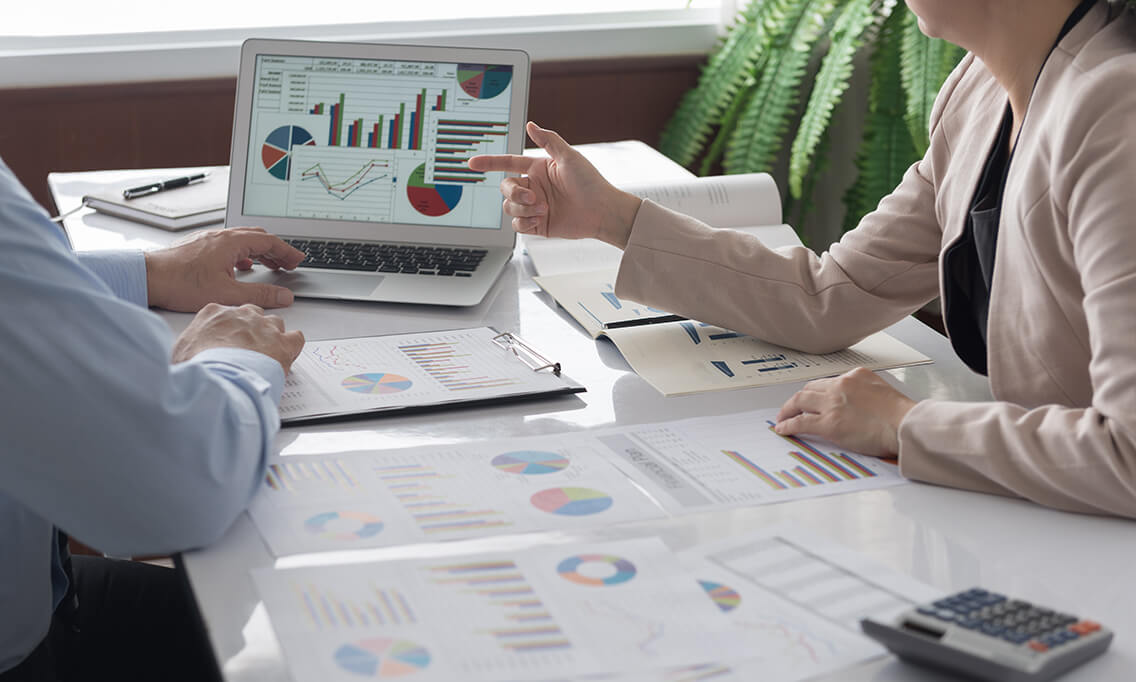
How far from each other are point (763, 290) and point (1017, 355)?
12.9 inches

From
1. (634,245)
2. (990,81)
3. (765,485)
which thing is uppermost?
(990,81)

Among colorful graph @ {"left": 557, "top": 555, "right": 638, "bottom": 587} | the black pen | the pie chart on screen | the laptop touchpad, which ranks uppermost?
the pie chart on screen

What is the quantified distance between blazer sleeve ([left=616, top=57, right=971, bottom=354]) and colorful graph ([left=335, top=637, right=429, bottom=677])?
2.31 feet

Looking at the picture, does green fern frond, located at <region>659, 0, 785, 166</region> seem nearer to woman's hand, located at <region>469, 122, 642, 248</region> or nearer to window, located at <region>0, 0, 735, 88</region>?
window, located at <region>0, 0, 735, 88</region>

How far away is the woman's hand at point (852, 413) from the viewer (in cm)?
101

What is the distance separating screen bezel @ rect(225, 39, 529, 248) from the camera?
1546 millimetres

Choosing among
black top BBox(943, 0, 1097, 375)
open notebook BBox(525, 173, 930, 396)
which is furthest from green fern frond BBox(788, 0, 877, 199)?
black top BBox(943, 0, 1097, 375)

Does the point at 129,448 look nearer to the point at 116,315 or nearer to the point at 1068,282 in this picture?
the point at 116,315

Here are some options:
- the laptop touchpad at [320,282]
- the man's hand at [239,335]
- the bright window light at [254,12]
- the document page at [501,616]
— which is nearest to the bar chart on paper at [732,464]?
the document page at [501,616]

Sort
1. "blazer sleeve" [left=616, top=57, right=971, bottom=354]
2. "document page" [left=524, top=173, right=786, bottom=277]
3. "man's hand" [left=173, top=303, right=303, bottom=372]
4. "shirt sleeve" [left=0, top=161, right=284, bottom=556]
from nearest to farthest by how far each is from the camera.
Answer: "shirt sleeve" [left=0, top=161, right=284, bottom=556] < "man's hand" [left=173, top=303, right=303, bottom=372] < "blazer sleeve" [left=616, top=57, right=971, bottom=354] < "document page" [left=524, top=173, right=786, bottom=277]

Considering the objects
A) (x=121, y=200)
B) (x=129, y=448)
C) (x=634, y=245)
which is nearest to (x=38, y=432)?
(x=129, y=448)

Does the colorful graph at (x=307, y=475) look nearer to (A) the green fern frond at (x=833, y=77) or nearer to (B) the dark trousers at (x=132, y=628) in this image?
(B) the dark trousers at (x=132, y=628)

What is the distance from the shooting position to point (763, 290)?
133 cm

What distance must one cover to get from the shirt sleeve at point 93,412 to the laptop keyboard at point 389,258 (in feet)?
2.27
